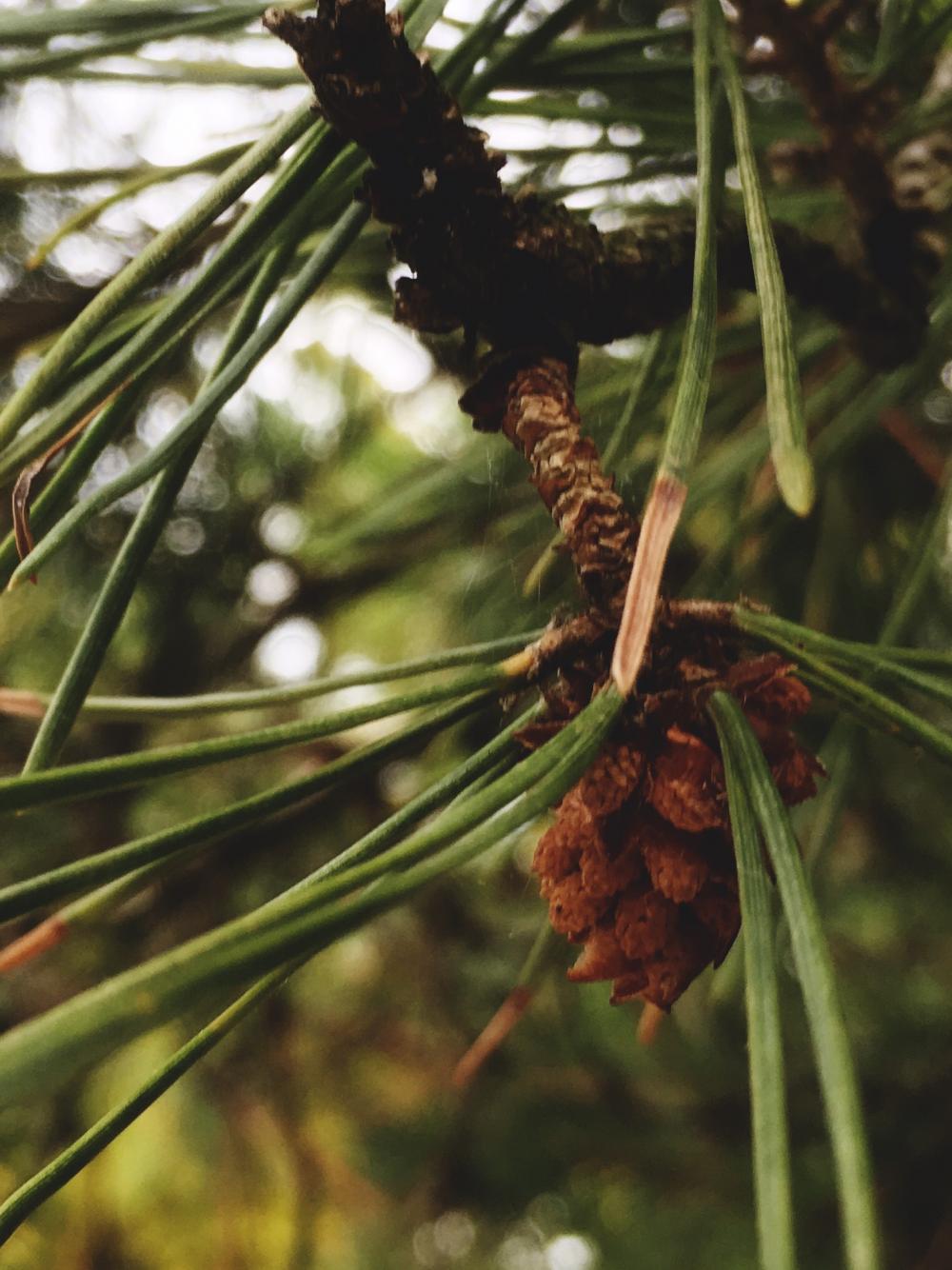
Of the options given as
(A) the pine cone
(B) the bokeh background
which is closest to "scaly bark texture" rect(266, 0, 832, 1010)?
(A) the pine cone

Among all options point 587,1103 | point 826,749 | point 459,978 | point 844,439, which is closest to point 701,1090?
point 587,1103

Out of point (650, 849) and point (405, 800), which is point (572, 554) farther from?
point (405, 800)

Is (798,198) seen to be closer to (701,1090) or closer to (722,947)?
(722,947)

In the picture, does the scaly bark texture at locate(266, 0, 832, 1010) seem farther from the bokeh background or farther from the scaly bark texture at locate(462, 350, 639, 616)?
the bokeh background

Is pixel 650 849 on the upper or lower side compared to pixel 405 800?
lower

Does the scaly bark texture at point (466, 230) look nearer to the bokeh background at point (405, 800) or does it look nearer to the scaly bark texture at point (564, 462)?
the scaly bark texture at point (564, 462)

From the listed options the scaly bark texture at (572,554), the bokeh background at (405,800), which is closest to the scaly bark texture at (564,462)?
the scaly bark texture at (572,554)

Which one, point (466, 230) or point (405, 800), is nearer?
point (466, 230)

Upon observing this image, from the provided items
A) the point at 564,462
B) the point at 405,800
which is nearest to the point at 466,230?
the point at 564,462
